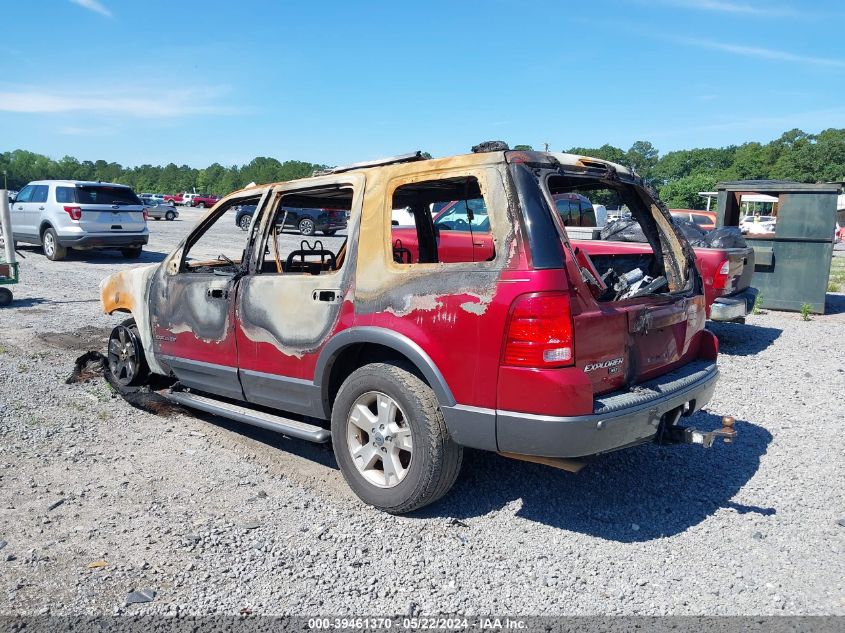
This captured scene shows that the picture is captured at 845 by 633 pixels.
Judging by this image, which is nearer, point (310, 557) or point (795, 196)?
point (310, 557)

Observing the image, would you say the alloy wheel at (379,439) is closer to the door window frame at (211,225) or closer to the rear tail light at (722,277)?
the door window frame at (211,225)

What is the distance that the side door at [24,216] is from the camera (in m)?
16.3

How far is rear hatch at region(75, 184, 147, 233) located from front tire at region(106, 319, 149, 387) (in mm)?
10691

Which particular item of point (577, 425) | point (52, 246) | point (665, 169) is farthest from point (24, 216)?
point (665, 169)

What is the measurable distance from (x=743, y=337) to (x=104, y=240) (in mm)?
13504

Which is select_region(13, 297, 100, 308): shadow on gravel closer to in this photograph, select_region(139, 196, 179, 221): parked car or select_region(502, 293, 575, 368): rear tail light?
select_region(502, 293, 575, 368): rear tail light

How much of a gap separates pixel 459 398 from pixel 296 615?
1.22 m

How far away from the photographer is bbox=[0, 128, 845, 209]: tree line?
8069cm

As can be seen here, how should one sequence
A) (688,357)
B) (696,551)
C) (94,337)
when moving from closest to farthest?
(696,551)
(688,357)
(94,337)

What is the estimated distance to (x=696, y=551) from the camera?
134 inches

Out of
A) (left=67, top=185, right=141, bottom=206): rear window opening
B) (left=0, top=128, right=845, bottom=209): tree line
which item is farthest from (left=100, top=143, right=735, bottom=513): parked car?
(left=0, top=128, right=845, bottom=209): tree line

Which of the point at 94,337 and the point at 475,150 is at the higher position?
the point at 475,150

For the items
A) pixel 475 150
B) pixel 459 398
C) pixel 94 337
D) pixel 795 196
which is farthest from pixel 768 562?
pixel 795 196

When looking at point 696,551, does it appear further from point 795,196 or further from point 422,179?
point 795,196
